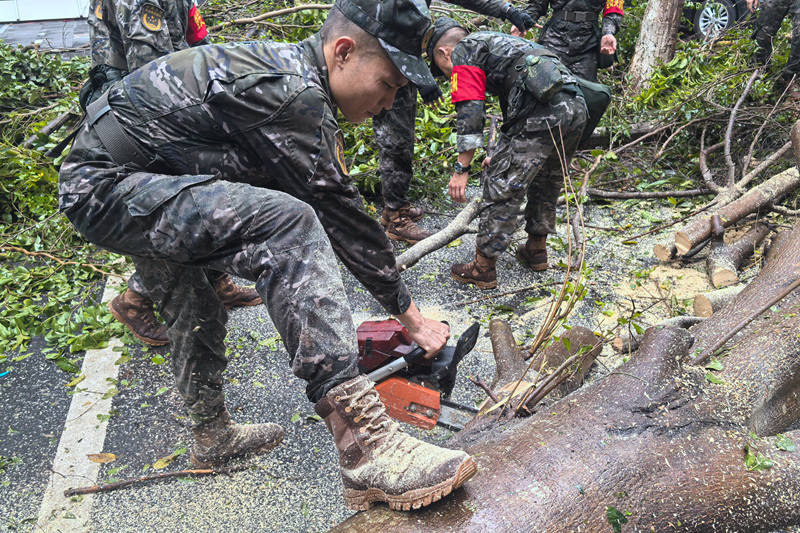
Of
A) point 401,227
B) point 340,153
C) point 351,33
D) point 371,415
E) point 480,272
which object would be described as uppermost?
point 351,33

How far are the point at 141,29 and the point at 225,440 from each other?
2448 millimetres

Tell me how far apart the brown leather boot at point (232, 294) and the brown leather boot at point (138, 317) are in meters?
0.43

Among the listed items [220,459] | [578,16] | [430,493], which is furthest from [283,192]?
[578,16]

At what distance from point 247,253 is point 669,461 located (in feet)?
4.24

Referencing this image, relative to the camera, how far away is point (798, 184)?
4.08 metres

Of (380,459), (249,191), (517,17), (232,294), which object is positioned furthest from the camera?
(517,17)

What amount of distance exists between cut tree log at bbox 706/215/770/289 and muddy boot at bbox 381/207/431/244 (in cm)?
202

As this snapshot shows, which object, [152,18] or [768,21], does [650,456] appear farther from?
[768,21]

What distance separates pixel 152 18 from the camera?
3.25 meters

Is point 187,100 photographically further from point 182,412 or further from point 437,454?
point 182,412

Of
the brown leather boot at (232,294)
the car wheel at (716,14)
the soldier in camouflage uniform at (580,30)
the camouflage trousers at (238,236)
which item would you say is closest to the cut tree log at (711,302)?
the camouflage trousers at (238,236)

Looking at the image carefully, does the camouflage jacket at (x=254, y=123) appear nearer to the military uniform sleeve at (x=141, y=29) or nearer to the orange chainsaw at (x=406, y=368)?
the orange chainsaw at (x=406, y=368)

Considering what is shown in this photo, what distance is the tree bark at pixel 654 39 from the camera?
5.96m

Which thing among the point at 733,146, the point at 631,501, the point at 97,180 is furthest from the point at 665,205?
the point at 97,180
